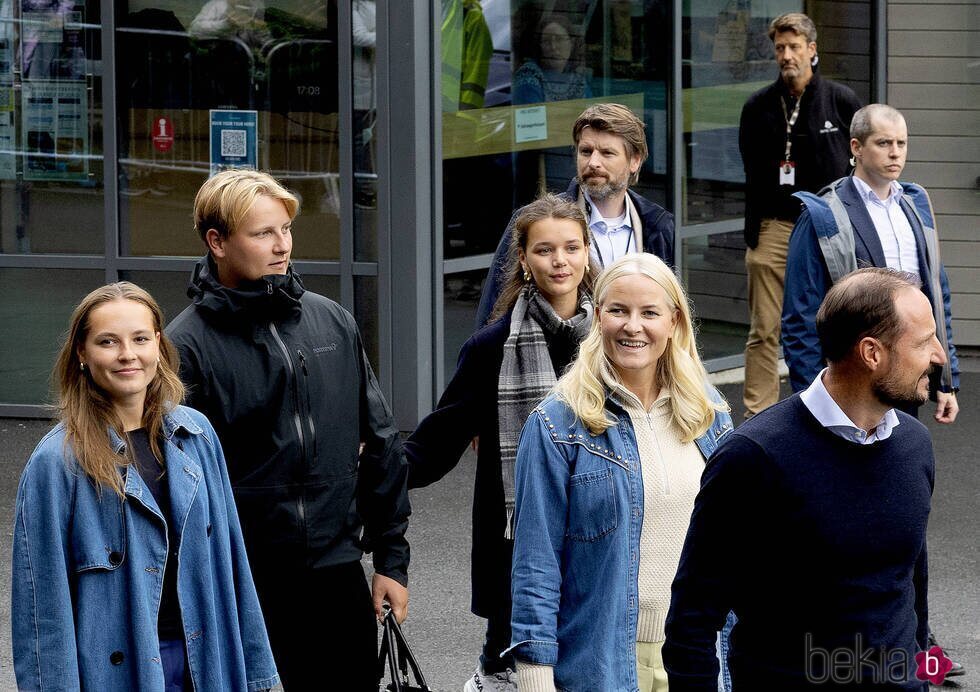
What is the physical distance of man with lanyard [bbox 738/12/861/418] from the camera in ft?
29.1

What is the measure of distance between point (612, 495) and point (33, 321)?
6.84 m

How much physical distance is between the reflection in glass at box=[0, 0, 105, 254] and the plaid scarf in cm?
545

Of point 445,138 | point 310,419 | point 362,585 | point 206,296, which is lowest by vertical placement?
point 362,585

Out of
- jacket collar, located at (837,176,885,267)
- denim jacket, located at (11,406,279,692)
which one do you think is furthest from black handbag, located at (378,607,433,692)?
jacket collar, located at (837,176,885,267)

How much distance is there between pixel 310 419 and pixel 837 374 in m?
1.54

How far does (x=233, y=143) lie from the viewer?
9312 millimetres

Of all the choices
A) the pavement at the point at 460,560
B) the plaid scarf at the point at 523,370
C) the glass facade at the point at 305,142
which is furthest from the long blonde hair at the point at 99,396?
the glass facade at the point at 305,142

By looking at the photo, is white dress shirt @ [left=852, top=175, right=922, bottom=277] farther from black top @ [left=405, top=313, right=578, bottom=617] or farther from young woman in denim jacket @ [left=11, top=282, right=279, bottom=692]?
young woman in denim jacket @ [left=11, top=282, right=279, bottom=692]

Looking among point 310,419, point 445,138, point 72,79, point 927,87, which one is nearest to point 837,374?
point 310,419

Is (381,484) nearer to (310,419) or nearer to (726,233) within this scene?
(310,419)

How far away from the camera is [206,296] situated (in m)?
A: 4.07

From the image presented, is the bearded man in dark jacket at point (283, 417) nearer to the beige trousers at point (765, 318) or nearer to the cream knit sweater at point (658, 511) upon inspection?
the cream knit sweater at point (658, 511)

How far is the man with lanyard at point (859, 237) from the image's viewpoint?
5758 mm

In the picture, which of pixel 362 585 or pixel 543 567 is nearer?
pixel 543 567
